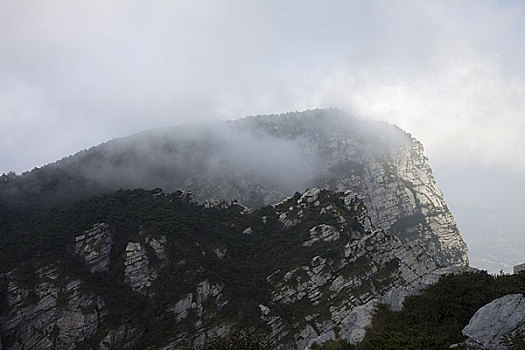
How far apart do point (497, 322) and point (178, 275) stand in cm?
7043

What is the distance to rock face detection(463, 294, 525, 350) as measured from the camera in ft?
79.5

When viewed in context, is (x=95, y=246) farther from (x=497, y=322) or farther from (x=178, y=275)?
(x=497, y=322)

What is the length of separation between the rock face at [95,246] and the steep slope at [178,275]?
0.85 feet

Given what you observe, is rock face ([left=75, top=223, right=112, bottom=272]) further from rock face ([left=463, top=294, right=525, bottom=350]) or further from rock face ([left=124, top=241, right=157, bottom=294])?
rock face ([left=463, top=294, right=525, bottom=350])

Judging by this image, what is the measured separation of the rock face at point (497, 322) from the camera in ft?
79.5

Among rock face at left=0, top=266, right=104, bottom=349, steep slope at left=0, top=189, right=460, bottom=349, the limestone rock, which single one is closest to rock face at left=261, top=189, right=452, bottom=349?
steep slope at left=0, top=189, right=460, bottom=349

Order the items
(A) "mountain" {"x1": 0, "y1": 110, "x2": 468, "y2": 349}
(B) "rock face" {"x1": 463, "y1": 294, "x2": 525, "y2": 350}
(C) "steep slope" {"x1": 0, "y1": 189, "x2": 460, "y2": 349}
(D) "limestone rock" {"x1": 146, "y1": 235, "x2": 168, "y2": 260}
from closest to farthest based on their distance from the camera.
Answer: (B) "rock face" {"x1": 463, "y1": 294, "x2": 525, "y2": 350} → (A) "mountain" {"x1": 0, "y1": 110, "x2": 468, "y2": 349} → (C) "steep slope" {"x1": 0, "y1": 189, "x2": 460, "y2": 349} → (D) "limestone rock" {"x1": 146, "y1": 235, "x2": 168, "y2": 260}

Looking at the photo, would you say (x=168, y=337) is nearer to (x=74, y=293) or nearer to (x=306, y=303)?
(x=74, y=293)

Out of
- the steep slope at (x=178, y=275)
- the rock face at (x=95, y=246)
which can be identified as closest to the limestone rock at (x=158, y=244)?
the steep slope at (x=178, y=275)

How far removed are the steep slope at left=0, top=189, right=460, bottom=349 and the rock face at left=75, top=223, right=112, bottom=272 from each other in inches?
10.2

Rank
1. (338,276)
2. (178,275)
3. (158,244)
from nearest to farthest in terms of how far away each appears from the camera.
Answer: (338,276)
(178,275)
(158,244)

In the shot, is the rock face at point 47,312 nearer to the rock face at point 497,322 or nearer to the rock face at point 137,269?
the rock face at point 137,269

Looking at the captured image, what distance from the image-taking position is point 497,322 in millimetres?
25453

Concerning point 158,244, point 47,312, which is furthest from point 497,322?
point 47,312
